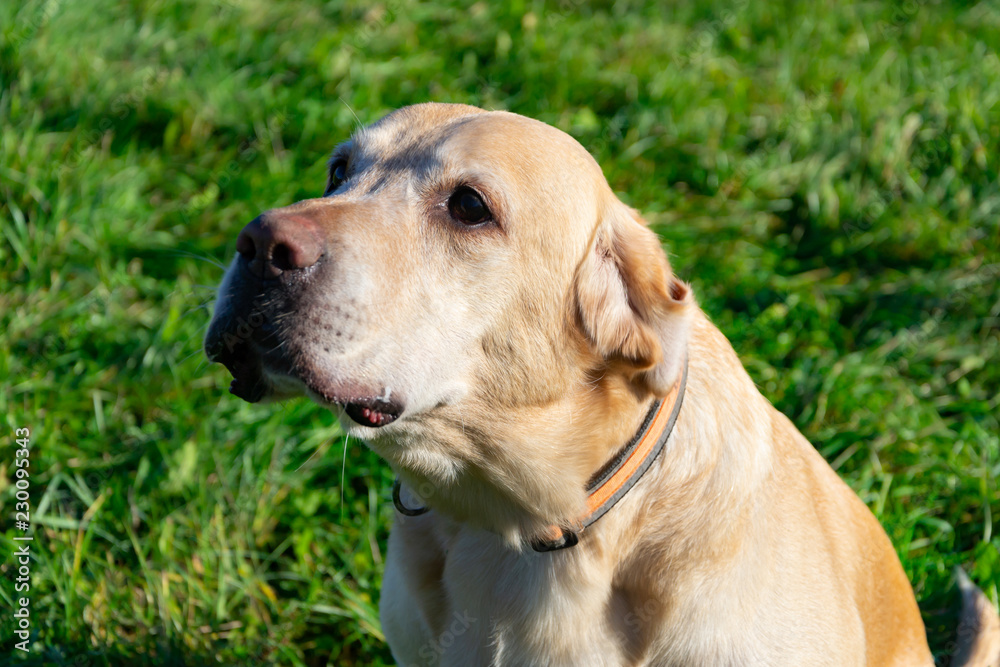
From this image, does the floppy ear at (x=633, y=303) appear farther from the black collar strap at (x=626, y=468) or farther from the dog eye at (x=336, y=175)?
the dog eye at (x=336, y=175)

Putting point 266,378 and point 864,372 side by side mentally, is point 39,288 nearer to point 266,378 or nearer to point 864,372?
point 266,378

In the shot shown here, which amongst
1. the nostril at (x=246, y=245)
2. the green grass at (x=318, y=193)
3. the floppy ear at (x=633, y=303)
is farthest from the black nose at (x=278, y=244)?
the floppy ear at (x=633, y=303)

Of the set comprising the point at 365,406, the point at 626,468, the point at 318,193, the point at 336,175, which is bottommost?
the point at 318,193

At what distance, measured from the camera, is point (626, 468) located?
2.65m

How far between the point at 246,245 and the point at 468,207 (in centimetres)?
63

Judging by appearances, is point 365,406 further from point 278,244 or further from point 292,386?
point 278,244

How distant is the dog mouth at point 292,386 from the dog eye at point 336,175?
2.59 feet

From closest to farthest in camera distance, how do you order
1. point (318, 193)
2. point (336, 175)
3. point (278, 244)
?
point (278, 244) → point (336, 175) → point (318, 193)

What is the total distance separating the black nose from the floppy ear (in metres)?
0.85

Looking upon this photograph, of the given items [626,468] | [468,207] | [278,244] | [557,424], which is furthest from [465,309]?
[626,468]

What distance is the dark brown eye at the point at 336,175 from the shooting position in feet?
9.76

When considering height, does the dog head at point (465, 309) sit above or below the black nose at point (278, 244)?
below

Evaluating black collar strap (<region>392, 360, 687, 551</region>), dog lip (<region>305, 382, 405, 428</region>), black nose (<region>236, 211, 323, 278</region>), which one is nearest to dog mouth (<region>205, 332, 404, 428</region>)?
dog lip (<region>305, 382, 405, 428</region>)

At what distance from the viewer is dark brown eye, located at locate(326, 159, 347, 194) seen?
297cm
